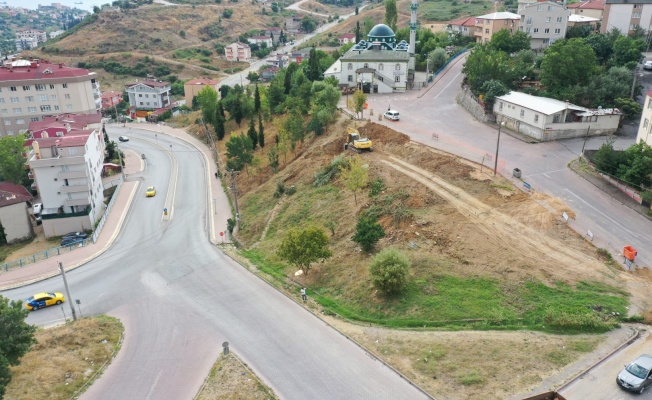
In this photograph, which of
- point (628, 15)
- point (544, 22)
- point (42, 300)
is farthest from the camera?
point (544, 22)

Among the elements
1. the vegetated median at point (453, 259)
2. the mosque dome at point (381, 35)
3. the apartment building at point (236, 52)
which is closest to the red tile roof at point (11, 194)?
the vegetated median at point (453, 259)

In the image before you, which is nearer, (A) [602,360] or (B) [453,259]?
(A) [602,360]

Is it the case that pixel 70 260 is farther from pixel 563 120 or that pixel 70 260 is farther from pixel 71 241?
pixel 563 120

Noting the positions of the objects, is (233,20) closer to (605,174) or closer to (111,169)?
(111,169)

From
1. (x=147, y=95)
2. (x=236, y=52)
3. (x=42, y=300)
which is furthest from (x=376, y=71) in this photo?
(x=236, y=52)

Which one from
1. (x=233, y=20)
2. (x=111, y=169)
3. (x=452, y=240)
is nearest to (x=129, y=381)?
(x=452, y=240)

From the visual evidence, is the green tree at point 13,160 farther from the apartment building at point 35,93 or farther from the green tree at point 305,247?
the green tree at point 305,247
